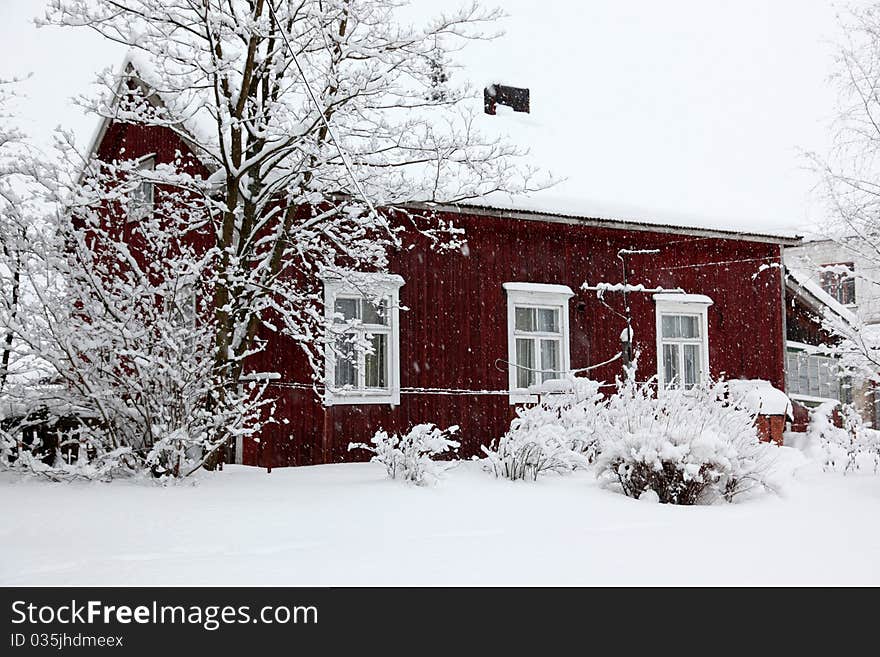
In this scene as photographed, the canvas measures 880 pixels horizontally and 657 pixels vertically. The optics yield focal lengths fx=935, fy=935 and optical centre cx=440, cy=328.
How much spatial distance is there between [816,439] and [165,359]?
1016cm

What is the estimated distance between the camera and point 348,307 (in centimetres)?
1266

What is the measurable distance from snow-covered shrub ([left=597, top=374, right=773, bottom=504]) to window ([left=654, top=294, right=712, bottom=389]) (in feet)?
19.9

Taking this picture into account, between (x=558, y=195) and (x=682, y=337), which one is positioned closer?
(x=558, y=195)

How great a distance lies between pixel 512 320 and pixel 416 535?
7870 mm

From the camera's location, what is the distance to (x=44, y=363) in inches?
359

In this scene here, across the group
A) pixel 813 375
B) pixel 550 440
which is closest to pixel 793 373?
pixel 813 375

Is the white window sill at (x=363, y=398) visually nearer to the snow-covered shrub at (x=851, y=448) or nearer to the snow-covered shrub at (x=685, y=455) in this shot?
the snow-covered shrub at (x=685, y=455)

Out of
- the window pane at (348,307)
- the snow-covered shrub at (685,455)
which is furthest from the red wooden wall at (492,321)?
the snow-covered shrub at (685,455)

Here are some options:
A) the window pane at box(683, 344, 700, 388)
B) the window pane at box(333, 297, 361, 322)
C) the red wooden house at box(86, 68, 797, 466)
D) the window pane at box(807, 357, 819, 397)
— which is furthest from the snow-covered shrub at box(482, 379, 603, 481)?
the window pane at box(807, 357, 819, 397)

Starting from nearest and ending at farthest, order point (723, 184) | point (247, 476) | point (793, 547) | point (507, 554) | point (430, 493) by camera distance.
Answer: point (507, 554) → point (793, 547) → point (430, 493) → point (247, 476) → point (723, 184)

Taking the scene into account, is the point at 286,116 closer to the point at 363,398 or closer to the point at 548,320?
the point at 363,398

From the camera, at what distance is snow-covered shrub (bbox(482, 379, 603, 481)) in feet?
31.2
